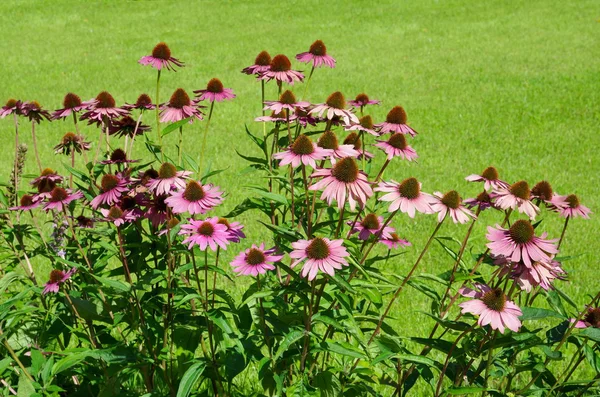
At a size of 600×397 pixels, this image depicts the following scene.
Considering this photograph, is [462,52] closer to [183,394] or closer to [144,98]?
[144,98]

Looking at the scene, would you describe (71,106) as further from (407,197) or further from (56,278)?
(407,197)

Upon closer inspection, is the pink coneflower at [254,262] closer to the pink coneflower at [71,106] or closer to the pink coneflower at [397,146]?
the pink coneflower at [397,146]

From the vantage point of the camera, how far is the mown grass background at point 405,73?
5199 millimetres

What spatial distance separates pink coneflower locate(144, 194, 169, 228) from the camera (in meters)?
1.73

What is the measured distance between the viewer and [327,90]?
312 inches

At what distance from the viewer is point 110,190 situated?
5.59 feet

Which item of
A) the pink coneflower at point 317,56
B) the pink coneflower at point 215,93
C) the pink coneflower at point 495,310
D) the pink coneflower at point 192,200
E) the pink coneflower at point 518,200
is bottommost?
the pink coneflower at point 495,310

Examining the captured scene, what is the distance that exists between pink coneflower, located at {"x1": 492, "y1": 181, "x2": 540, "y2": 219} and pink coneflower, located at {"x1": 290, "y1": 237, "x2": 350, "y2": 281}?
0.45 meters

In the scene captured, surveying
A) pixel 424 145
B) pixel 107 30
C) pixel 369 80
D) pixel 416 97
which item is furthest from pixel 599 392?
pixel 107 30

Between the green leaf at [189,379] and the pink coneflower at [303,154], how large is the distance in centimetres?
55

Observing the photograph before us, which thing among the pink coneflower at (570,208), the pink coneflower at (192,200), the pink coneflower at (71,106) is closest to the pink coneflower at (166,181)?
the pink coneflower at (192,200)

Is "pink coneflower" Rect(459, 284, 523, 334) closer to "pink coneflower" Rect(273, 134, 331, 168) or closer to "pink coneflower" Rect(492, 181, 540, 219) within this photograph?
"pink coneflower" Rect(492, 181, 540, 219)

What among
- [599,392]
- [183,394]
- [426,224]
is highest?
[183,394]

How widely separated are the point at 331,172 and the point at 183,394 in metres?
0.62
